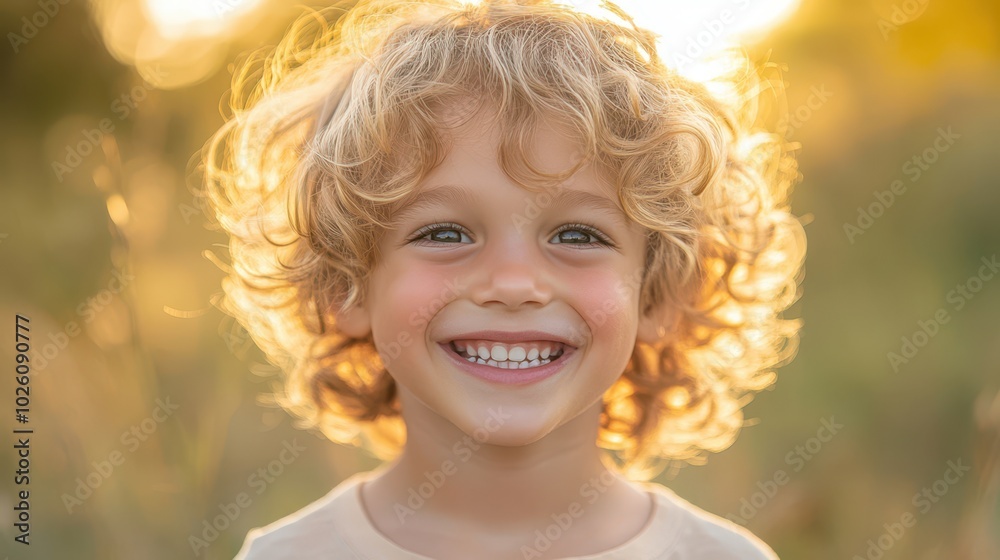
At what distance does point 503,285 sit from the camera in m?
1.53

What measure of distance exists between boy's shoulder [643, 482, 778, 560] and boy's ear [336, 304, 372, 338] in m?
0.63

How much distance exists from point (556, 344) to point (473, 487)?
306 mm

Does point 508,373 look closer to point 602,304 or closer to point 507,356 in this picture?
point 507,356

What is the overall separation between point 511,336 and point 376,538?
18.0 inches

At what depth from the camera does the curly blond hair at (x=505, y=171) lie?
163 centimetres

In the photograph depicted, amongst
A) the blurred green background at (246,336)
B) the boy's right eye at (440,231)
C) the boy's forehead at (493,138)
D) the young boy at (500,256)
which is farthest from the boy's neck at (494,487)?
the blurred green background at (246,336)

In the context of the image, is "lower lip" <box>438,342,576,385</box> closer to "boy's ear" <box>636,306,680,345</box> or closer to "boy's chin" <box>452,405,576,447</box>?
"boy's chin" <box>452,405,576,447</box>

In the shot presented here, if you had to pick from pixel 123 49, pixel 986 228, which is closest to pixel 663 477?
pixel 986 228

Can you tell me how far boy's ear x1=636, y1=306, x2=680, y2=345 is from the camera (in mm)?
1851

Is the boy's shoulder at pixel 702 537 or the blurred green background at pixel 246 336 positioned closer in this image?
the boy's shoulder at pixel 702 537

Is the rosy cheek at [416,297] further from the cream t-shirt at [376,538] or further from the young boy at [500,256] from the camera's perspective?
the cream t-shirt at [376,538]

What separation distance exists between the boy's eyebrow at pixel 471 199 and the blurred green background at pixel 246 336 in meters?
0.87

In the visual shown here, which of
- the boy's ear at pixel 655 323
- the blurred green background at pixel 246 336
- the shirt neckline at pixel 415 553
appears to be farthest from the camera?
the blurred green background at pixel 246 336

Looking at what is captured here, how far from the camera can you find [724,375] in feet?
7.22
